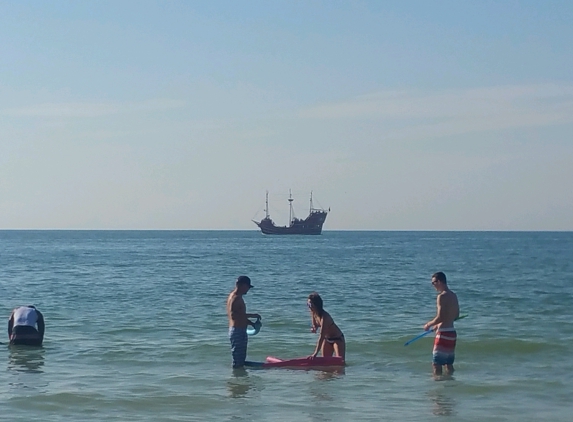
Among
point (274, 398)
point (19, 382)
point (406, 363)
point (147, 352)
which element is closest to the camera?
point (274, 398)

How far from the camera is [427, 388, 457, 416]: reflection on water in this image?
1069 centimetres

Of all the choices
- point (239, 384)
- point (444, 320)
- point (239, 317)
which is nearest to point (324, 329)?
point (239, 317)

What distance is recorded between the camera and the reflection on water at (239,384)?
11.9 meters

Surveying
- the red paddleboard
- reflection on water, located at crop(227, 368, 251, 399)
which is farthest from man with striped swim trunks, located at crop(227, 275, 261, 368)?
the red paddleboard

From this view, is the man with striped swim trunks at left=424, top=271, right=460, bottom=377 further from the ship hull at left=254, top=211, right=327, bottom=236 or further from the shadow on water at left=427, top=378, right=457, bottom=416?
the ship hull at left=254, top=211, right=327, bottom=236

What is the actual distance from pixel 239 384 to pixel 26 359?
4.27 metres

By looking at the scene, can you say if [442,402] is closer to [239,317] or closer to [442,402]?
[442,402]

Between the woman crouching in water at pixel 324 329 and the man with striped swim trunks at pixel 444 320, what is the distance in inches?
66.1

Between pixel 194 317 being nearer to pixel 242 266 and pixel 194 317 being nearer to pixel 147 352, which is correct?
pixel 147 352

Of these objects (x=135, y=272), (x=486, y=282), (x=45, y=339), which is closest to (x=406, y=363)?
(x=45, y=339)

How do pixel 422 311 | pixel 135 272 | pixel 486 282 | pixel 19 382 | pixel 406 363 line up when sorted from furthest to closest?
pixel 135 272, pixel 486 282, pixel 422 311, pixel 406 363, pixel 19 382

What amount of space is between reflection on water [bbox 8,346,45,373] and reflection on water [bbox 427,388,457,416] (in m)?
6.14

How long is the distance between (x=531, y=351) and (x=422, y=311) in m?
7.73

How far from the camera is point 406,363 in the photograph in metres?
14.8
